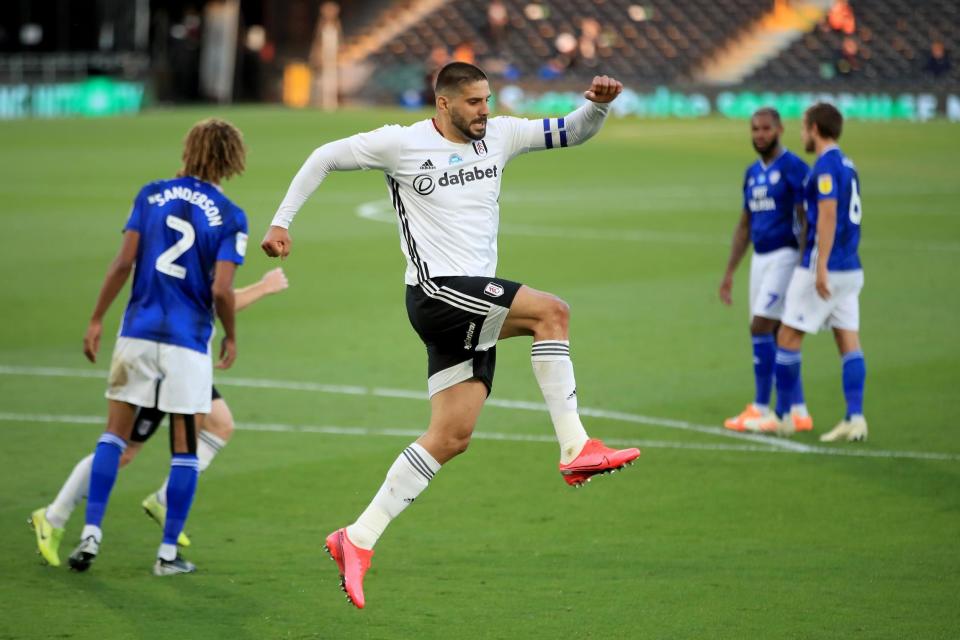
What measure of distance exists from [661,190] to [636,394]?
1655 centimetres

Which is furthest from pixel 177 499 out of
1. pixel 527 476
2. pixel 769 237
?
pixel 769 237

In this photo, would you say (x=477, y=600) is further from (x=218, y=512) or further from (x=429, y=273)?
(x=218, y=512)

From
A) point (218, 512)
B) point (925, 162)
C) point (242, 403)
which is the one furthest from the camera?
point (925, 162)

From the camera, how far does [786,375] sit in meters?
10.5

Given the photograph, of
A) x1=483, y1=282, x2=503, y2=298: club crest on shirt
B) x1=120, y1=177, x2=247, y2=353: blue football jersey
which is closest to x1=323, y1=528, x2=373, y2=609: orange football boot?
x1=483, y1=282, x2=503, y2=298: club crest on shirt

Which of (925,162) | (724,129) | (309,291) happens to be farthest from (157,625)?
(724,129)

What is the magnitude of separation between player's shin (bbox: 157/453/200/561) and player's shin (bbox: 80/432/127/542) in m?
0.29

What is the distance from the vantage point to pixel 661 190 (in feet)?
92.1

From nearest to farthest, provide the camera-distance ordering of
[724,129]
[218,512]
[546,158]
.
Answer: [218,512], [546,158], [724,129]

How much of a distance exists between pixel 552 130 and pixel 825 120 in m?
3.69

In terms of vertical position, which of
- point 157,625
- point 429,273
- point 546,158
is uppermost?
point 429,273

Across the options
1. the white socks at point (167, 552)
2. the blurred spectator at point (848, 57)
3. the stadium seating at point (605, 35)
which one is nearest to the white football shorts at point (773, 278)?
the white socks at point (167, 552)

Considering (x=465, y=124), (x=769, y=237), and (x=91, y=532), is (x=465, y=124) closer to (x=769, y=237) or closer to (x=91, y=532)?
(x=91, y=532)

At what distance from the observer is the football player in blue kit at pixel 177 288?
286 inches
